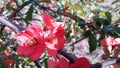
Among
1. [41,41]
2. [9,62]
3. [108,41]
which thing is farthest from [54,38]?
[9,62]

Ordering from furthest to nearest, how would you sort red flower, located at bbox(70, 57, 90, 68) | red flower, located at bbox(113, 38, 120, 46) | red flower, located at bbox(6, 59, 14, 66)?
red flower, located at bbox(6, 59, 14, 66) < red flower, located at bbox(113, 38, 120, 46) < red flower, located at bbox(70, 57, 90, 68)

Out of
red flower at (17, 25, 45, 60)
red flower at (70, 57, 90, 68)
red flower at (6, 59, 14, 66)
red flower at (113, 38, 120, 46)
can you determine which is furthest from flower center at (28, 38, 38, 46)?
red flower at (6, 59, 14, 66)

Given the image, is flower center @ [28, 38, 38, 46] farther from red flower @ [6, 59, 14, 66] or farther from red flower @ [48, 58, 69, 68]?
red flower @ [6, 59, 14, 66]

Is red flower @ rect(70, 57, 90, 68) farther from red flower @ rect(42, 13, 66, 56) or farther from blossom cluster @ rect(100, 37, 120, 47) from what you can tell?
blossom cluster @ rect(100, 37, 120, 47)

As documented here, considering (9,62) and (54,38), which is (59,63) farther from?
(9,62)

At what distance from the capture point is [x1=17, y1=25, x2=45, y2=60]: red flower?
731mm

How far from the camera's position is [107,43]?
2.84 ft

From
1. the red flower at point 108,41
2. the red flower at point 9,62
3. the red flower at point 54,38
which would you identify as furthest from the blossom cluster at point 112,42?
the red flower at point 9,62

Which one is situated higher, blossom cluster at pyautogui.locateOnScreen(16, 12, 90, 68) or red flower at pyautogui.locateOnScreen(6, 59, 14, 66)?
blossom cluster at pyautogui.locateOnScreen(16, 12, 90, 68)

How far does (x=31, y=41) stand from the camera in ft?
2.47

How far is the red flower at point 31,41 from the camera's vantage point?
73 cm

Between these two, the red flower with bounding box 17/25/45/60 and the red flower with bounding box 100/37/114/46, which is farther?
the red flower with bounding box 100/37/114/46

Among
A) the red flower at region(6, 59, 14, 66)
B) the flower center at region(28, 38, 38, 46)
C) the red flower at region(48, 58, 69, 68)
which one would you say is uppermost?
the flower center at region(28, 38, 38, 46)

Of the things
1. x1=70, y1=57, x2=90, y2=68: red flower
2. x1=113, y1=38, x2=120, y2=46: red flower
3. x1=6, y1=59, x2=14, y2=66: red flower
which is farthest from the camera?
x1=6, y1=59, x2=14, y2=66: red flower
